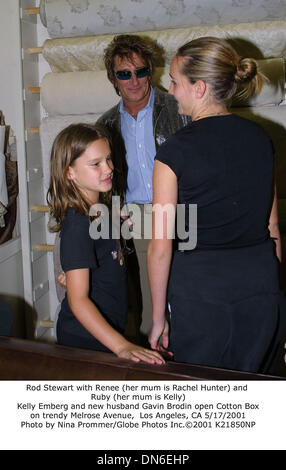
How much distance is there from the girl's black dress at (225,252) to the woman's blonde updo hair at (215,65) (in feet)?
0.26

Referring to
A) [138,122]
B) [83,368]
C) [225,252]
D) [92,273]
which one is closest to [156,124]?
[138,122]

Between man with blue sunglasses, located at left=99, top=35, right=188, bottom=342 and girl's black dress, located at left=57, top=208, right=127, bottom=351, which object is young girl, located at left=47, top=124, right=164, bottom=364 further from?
man with blue sunglasses, located at left=99, top=35, right=188, bottom=342

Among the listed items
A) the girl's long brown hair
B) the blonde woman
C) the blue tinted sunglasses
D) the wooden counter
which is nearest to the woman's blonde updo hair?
the blonde woman

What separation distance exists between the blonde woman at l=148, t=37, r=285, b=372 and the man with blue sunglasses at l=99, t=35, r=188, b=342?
69 cm

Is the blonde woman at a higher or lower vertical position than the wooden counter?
higher

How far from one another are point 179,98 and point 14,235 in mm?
1403

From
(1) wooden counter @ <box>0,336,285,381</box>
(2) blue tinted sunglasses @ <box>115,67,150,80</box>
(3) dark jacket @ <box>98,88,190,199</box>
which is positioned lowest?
(1) wooden counter @ <box>0,336,285,381</box>

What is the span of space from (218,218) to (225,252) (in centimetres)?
8

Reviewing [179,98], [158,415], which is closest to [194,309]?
[158,415]

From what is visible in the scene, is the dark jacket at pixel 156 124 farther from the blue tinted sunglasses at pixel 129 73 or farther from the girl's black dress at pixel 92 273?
the girl's black dress at pixel 92 273

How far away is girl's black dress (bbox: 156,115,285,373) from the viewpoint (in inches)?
40.8

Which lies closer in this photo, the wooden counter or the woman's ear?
the wooden counter

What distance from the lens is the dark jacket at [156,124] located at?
74.2 inches
